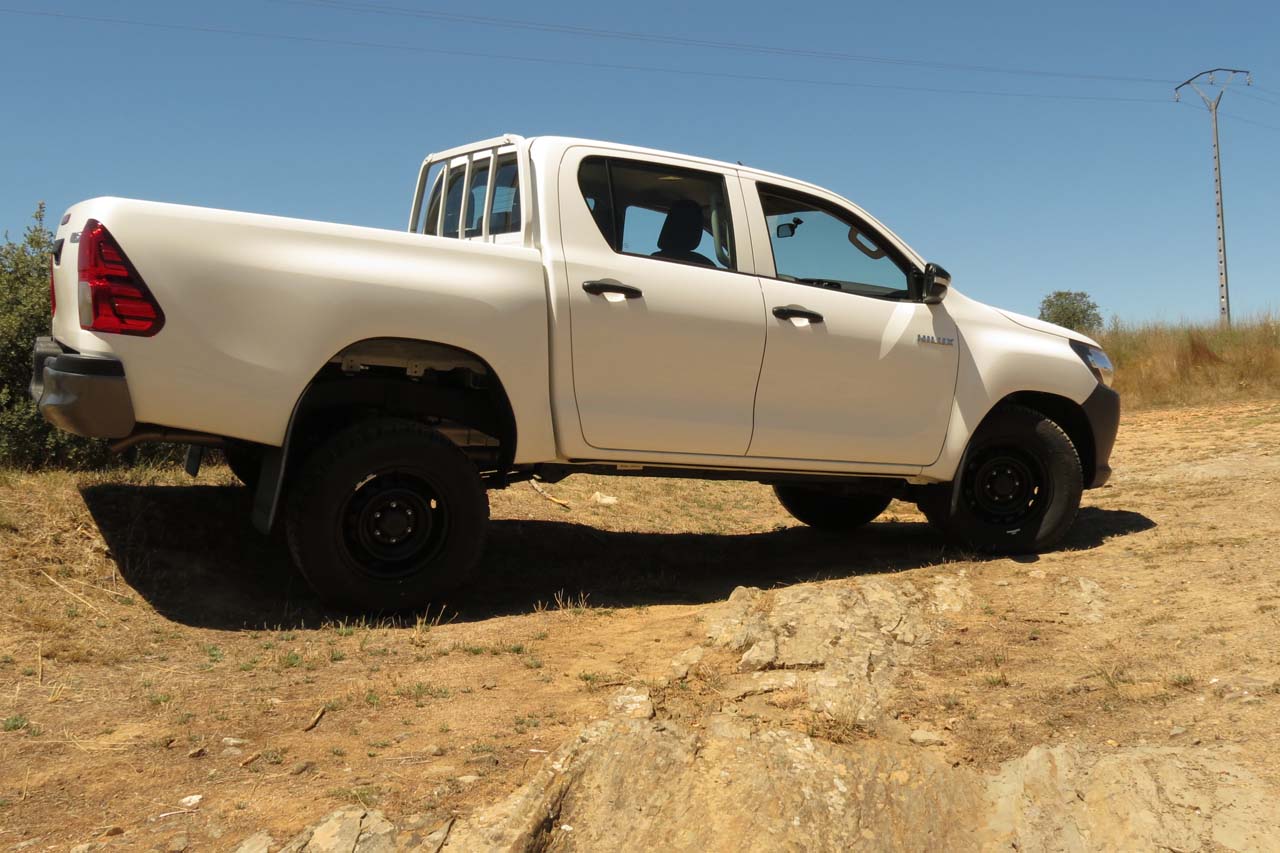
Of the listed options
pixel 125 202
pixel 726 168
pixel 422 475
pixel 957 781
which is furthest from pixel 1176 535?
pixel 125 202

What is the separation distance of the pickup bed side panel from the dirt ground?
103cm

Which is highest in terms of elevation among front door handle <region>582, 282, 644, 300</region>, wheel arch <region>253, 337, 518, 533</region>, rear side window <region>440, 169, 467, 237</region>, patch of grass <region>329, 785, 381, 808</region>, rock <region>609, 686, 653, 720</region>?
rear side window <region>440, 169, 467, 237</region>

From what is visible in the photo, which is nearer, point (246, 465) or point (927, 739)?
point (927, 739)

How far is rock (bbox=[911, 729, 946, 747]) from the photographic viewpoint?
379cm

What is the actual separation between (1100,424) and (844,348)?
1.93m

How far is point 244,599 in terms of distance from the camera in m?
5.50

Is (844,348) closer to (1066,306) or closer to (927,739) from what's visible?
(927,739)

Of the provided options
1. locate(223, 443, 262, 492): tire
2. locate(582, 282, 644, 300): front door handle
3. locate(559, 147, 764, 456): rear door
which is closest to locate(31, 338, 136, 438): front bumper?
locate(223, 443, 262, 492): tire

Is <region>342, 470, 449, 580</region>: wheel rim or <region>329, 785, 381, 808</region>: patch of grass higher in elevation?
<region>342, 470, 449, 580</region>: wheel rim

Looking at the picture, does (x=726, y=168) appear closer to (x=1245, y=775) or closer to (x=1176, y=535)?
(x=1176, y=535)

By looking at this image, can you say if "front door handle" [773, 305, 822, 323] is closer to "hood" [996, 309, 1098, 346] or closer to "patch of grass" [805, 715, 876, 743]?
"hood" [996, 309, 1098, 346]

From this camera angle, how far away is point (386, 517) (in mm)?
5105

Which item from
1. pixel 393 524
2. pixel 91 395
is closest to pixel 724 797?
pixel 393 524

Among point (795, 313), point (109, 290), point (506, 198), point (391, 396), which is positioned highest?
point (506, 198)
